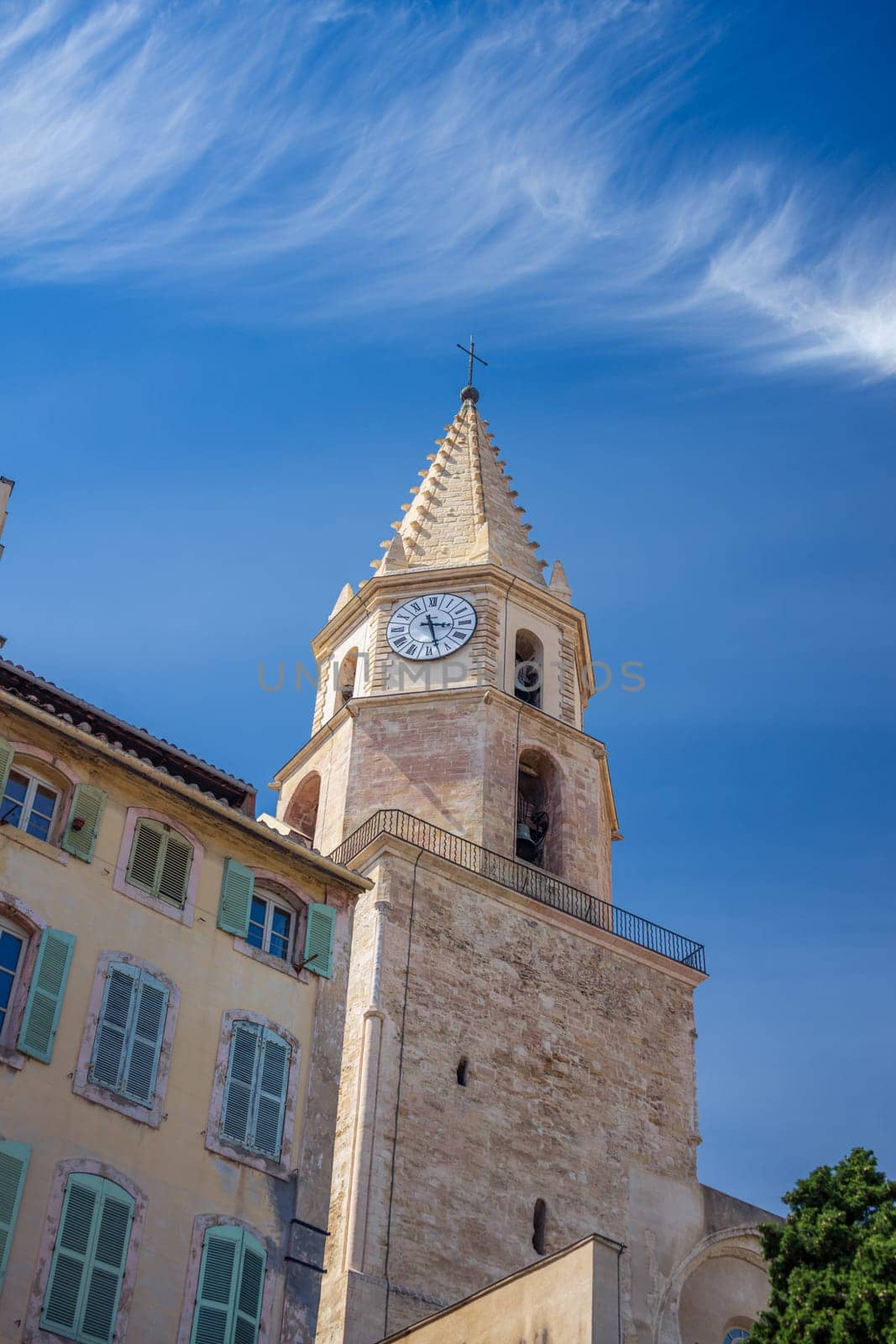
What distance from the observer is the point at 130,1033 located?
20.3 metres

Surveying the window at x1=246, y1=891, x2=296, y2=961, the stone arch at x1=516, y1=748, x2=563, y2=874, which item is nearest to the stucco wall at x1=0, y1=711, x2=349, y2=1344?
the window at x1=246, y1=891, x2=296, y2=961

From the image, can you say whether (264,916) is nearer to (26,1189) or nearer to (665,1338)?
(26,1189)

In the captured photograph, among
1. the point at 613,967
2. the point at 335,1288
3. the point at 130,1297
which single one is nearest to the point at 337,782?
the point at 613,967

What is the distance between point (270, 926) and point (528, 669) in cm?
1565

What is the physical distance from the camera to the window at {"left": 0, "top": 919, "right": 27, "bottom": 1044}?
63.5ft

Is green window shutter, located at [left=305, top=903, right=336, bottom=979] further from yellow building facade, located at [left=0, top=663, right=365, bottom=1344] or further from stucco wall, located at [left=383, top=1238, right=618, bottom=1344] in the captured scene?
stucco wall, located at [left=383, top=1238, right=618, bottom=1344]

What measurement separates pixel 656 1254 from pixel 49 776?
13.8 meters

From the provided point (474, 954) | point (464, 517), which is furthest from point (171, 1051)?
point (464, 517)

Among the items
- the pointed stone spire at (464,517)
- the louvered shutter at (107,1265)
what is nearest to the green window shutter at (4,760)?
the louvered shutter at (107,1265)

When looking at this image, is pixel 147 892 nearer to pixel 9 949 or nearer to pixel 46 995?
pixel 9 949

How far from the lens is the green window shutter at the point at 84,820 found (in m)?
21.2

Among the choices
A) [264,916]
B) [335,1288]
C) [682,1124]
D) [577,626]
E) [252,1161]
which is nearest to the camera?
[252,1161]

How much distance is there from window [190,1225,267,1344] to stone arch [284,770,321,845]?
17004 mm

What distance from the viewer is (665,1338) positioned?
28547 mm
